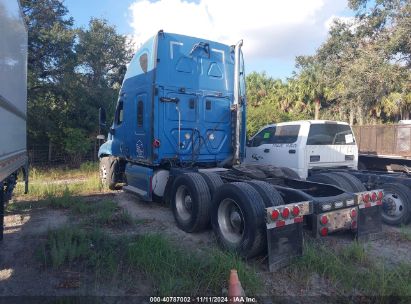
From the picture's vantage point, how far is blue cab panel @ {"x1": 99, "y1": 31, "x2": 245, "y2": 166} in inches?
297

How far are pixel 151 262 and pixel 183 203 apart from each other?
2.26 m

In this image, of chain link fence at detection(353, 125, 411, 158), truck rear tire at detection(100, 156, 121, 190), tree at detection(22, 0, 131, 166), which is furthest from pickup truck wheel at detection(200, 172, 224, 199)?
tree at detection(22, 0, 131, 166)

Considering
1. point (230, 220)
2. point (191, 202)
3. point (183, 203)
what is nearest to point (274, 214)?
point (230, 220)

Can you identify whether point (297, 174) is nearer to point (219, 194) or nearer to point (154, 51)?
point (219, 194)

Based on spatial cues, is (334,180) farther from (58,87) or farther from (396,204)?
(58,87)

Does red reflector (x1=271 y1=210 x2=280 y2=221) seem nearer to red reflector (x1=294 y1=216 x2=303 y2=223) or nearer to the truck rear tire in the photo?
red reflector (x1=294 y1=216 x2=303 y2=223)

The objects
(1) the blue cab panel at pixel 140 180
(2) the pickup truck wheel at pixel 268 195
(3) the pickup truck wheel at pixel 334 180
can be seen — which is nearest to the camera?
(2) the pickup truck wheel at pixel 268 195

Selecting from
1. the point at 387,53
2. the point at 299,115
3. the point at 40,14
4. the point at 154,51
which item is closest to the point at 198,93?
the point at 154,51

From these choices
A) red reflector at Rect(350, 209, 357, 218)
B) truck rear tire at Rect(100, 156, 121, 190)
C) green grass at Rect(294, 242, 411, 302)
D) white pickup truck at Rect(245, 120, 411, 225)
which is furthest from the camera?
truck rear tire at Rect(100, 156, 121, 190)

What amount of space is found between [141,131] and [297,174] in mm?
3577

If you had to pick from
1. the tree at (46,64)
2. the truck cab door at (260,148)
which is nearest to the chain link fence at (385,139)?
the truck cab door at (260,148)

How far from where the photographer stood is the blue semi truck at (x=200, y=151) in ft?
16.7

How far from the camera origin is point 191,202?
6.33 meters

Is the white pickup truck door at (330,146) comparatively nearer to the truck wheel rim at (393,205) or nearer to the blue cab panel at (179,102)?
the truck wheel rim at (393,205)
